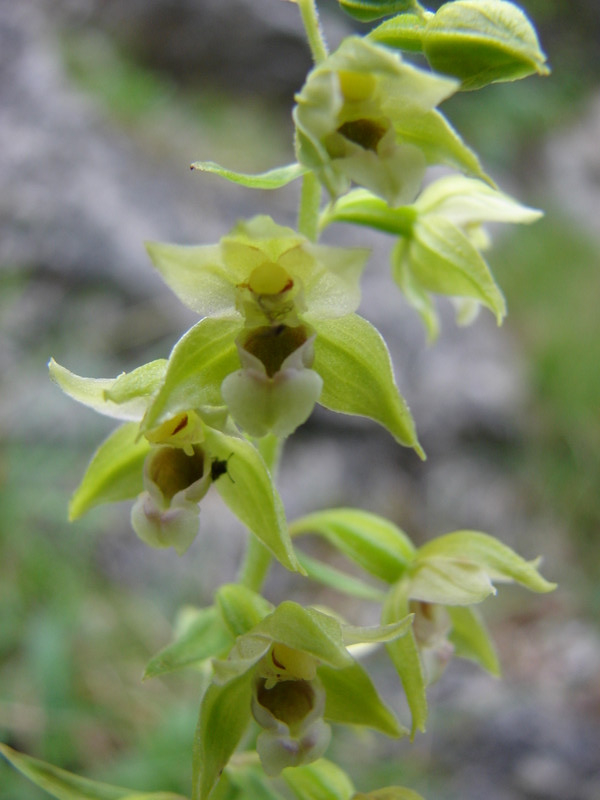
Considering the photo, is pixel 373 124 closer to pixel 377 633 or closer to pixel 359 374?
pixel 359 374

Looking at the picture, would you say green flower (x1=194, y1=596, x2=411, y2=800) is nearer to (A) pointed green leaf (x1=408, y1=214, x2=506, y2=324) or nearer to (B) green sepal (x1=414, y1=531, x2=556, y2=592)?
(B) green sepal (x1=414, y1=531, x2=556, y2=592)

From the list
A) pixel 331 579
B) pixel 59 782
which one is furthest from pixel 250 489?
pixel 59 782

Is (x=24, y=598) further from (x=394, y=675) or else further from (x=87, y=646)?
(x=394, y=675)

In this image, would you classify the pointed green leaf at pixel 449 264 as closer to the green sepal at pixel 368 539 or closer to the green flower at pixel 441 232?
the green flower at pixel 441 232

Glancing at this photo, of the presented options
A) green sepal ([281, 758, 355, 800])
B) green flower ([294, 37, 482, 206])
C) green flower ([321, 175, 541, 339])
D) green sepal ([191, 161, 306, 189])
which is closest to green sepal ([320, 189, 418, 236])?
green flower ([321, 175, 541, 339])

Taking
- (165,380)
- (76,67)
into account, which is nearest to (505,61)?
(165,380)

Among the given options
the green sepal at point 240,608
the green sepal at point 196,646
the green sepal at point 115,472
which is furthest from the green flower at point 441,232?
the green sepal at point 196,646
